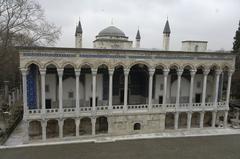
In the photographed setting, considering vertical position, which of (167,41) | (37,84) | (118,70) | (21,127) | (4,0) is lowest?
(21,127)

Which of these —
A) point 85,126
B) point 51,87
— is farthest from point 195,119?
A: point 51,87

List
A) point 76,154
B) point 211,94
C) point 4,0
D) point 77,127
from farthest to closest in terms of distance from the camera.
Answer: point 211,94, point 4,0, point 77,127, point 76,154

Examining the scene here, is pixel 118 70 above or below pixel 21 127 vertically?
above

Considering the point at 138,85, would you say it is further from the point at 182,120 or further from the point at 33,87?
the point at 33,87

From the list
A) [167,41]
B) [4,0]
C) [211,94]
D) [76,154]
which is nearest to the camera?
[76,154]

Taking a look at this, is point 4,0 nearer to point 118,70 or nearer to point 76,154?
point 118,70

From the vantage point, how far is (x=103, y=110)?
20078 millimetres

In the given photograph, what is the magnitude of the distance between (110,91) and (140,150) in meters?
6.10

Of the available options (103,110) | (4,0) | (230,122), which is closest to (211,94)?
(230,122)

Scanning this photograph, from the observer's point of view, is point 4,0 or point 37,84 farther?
point 4,0

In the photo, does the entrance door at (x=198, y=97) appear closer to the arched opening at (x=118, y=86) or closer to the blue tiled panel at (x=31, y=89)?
the arched opening at (x=118, y=86)

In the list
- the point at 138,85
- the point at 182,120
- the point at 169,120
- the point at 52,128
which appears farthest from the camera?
the point at 138,85

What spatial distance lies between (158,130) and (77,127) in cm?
850

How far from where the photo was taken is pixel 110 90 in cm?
1967
